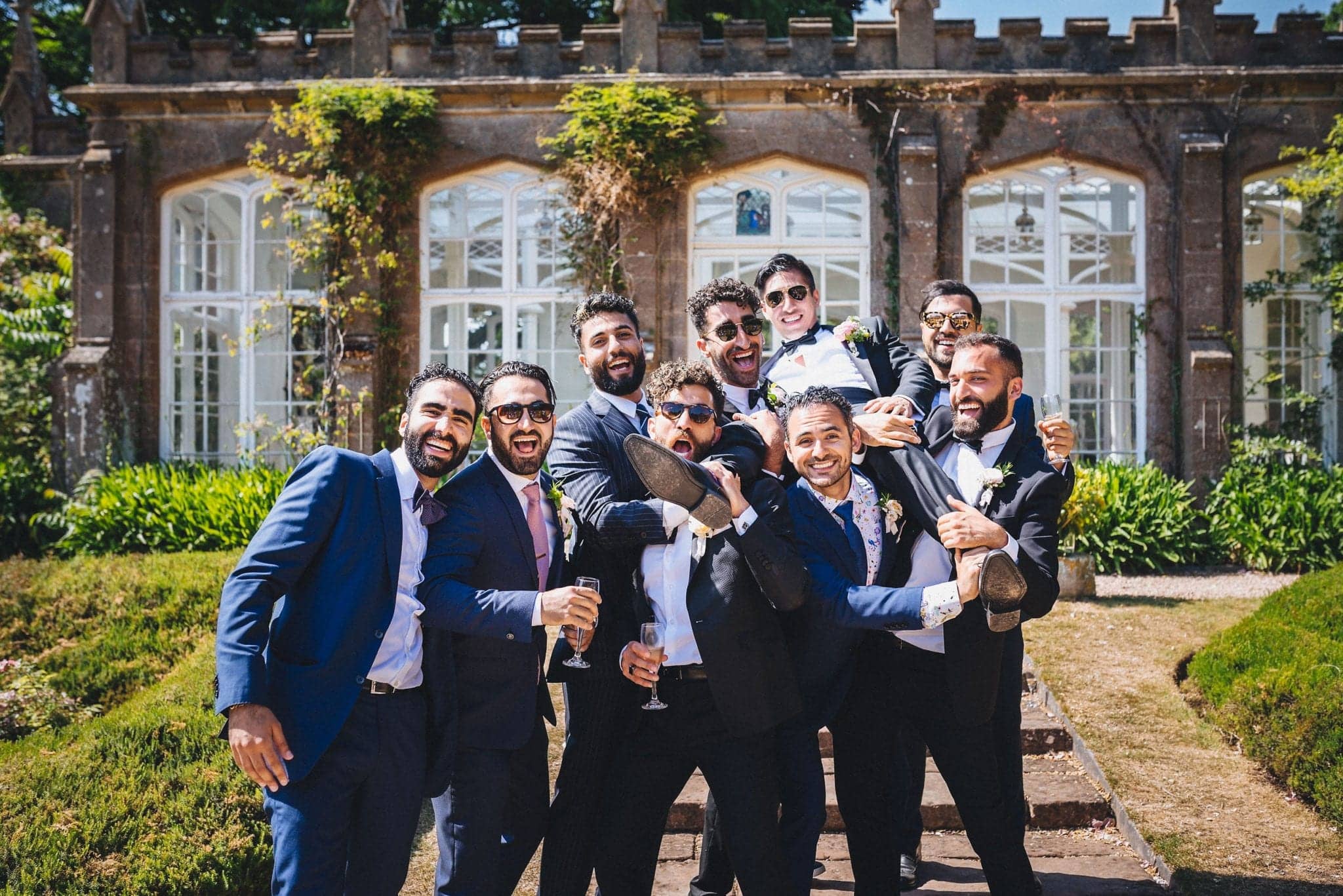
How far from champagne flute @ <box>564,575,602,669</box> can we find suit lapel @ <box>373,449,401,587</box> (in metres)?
0.56

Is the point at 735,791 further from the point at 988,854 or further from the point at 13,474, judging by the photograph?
the point at 13,474

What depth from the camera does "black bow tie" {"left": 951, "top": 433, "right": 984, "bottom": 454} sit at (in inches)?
153

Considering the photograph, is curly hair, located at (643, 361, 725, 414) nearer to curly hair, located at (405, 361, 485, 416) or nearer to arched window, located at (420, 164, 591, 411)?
curly hair, located at (405, 361, 485, 416)

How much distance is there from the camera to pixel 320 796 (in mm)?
3123

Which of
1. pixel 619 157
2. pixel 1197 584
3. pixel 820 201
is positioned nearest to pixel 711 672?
pixel 1197 584

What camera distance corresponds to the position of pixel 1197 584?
33.1ft

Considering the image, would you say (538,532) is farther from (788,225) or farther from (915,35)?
(915,35)

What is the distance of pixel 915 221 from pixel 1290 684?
7446 millimetres

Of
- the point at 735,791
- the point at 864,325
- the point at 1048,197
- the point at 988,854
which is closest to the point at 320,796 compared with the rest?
the point at 735,791

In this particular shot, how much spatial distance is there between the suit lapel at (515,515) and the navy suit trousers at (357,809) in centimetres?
61

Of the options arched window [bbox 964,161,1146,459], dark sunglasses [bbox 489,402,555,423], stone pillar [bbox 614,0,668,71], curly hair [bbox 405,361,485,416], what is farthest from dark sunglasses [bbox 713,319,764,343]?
arched window [bbox 964,161,1146,459]

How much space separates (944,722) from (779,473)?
3.41 ft

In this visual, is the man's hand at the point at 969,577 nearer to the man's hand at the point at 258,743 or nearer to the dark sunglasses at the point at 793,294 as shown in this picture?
the dark sunglasses at the point at 793,294

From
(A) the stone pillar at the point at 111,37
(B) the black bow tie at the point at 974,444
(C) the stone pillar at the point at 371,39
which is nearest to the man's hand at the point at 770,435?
(B) the black bow tie at the point at 974,444
